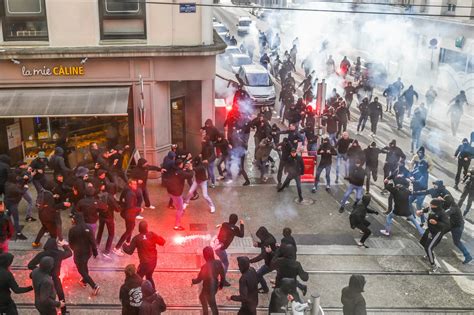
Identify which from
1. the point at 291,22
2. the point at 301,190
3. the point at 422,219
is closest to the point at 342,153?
the point at 301,190

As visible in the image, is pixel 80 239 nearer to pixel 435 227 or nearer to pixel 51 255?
pixel 51 255

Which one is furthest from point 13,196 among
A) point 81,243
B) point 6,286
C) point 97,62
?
point 97,62

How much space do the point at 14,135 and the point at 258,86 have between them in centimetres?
1202

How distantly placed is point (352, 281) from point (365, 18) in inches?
1241

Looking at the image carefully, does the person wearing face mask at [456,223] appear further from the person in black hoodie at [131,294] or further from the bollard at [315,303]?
the person in black hoodie at [131,294]

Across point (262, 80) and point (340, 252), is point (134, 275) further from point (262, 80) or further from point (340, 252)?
point (262, 80)

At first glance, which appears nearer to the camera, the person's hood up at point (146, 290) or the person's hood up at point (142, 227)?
the person's hood up at point (146, 290)

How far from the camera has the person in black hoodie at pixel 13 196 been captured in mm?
11641

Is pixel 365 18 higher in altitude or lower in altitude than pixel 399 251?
higher

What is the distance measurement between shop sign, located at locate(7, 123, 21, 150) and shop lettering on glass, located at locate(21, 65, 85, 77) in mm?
1677

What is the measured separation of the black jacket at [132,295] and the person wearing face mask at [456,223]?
21.8 ft

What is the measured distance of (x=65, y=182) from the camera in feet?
40.1

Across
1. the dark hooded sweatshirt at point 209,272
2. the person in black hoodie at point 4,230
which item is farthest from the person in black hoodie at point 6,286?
the dark hooded sweatshirt at point 209,272

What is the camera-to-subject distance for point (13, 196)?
11.7 metres
